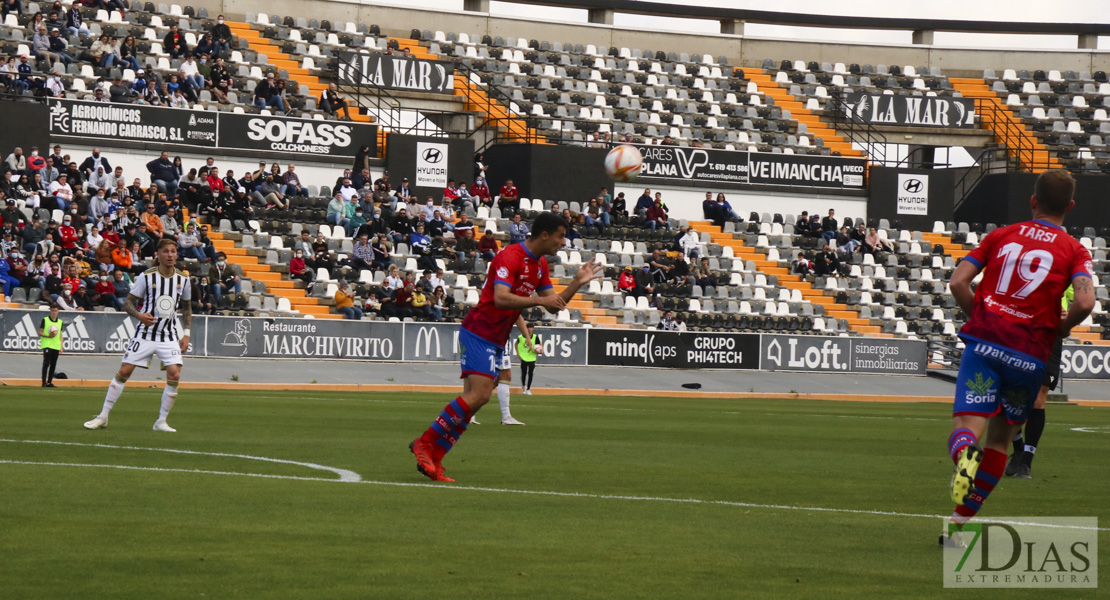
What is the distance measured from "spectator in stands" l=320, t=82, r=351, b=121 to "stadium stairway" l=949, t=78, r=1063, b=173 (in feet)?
89.6

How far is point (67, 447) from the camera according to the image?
13.9m

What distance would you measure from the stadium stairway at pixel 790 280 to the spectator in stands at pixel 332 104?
1265 cm

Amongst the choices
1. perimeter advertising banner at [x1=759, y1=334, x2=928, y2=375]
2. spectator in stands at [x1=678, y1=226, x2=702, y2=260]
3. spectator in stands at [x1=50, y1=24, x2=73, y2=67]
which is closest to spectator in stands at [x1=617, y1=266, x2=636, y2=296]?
spectator in stands at [x1=678, y1=226, x2=702, y2=260]

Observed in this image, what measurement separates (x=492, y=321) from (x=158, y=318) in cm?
587

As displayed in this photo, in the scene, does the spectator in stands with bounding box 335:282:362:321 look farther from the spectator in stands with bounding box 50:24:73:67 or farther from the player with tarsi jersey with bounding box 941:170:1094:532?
the player with tarsi jersey with bounding box 941:170:1094:532

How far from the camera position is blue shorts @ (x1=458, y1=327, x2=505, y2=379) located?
11.6 m

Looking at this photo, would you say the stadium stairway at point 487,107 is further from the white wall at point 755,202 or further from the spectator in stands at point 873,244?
the spectator in stands at point 873,244

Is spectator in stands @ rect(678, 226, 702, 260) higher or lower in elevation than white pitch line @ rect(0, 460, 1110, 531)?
higher

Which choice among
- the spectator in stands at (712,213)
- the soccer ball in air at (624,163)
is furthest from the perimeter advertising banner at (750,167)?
the soccer ball in air at (624,163)

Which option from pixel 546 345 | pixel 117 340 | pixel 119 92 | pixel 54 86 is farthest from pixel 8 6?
pixel 546 345

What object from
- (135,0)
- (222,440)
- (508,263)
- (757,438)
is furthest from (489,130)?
(508,263)

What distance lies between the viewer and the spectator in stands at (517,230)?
138 ft

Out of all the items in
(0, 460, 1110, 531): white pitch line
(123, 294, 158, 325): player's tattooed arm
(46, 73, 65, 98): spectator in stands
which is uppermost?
(46, 73, 65, 98): spectator in stands

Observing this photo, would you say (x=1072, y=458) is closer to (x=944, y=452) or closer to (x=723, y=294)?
(x=944, y=452)
